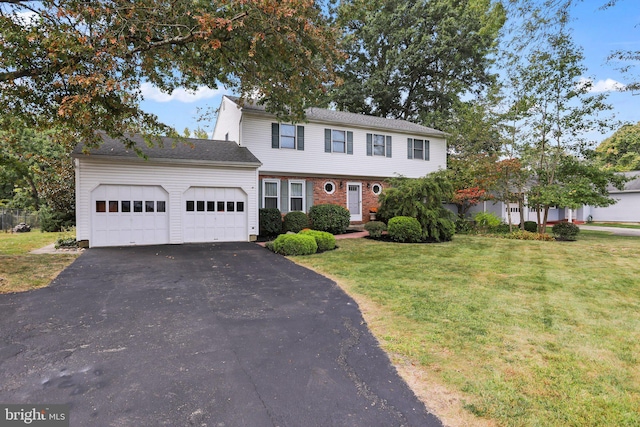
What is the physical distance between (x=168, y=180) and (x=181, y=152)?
1.47 meters

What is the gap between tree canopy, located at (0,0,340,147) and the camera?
6.58 m

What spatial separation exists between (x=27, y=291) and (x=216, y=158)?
7664mm

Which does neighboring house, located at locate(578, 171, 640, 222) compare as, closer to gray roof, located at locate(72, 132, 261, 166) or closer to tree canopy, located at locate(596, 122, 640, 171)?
tree canopy, located at locate(596, 122, 640, 171)

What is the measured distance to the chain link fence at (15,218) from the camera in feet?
63.4

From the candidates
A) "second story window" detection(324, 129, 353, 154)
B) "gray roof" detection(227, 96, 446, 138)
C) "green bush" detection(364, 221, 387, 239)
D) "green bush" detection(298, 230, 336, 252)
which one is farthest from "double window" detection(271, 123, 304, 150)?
"green bush" detection(298, 230, 336, 252)

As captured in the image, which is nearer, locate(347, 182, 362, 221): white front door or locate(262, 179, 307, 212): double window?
locate(262, 179, 307, 212): double window

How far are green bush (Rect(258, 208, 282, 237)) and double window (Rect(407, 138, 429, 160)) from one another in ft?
28.9

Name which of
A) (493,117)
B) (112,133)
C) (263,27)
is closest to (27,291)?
(112,133)

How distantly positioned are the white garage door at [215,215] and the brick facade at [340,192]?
8.74 feet

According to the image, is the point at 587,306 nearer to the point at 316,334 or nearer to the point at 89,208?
the point at 316,334

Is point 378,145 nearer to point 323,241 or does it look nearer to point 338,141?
point 338,141

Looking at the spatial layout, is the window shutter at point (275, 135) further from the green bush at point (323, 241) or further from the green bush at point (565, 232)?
the green bush at point (565, 232)

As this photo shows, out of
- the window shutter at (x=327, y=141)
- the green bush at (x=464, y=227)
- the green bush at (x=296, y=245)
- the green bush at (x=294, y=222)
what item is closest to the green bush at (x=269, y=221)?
the green bush at (x=294, y=222)

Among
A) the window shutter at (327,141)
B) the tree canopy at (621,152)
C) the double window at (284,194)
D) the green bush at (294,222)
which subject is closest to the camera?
the green bush at (294,222)
